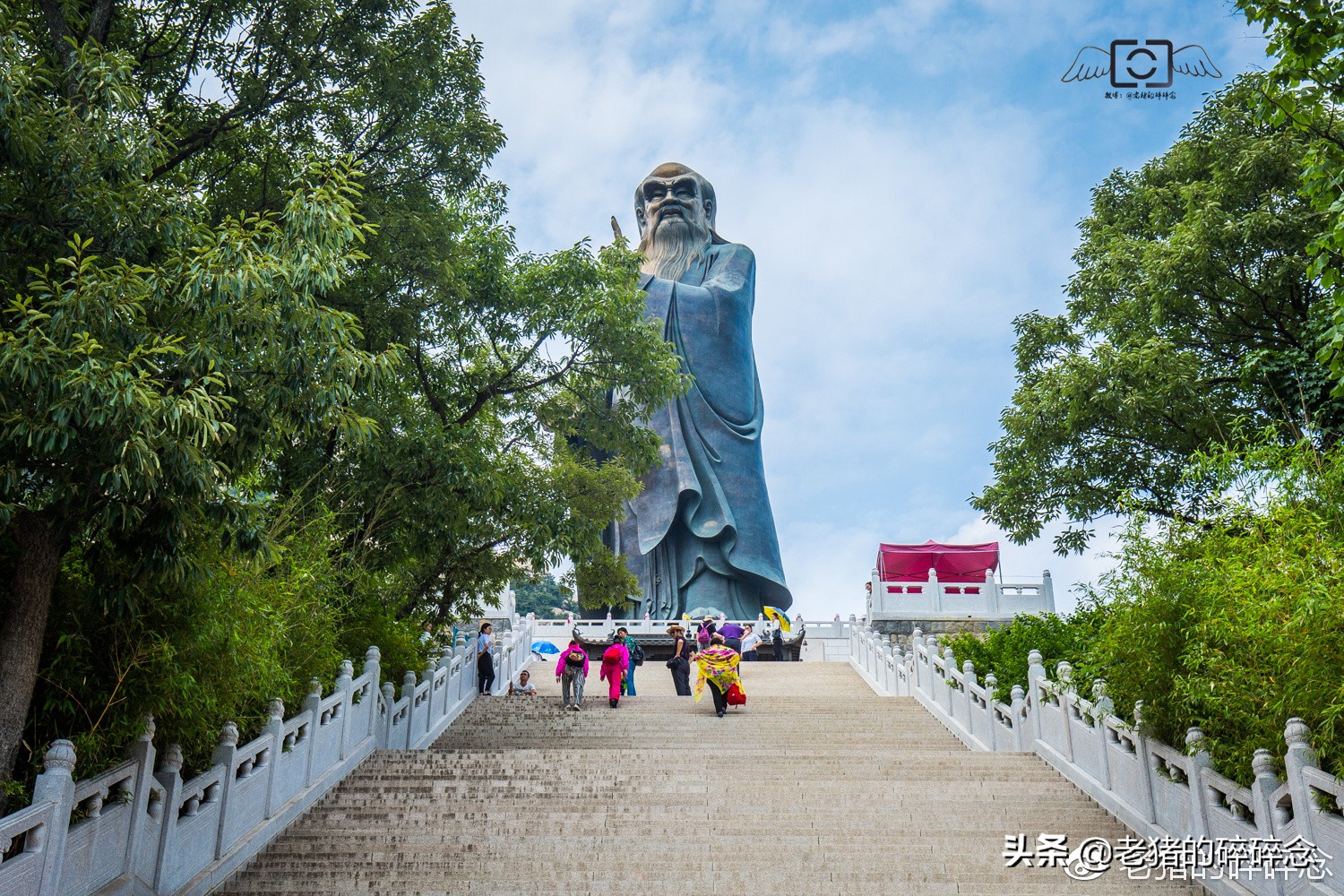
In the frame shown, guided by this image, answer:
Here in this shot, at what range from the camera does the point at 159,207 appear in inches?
214

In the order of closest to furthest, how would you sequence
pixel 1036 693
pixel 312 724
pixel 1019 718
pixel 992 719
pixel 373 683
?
1. pixel 312 724
2. pixel 373 683
3. pixel 1036 693
4. pixel 1019 718
5. pixel 992 719

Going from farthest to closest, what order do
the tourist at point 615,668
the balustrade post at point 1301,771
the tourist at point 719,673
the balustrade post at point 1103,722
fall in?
the tourist at point 615,668 → the tourist at point 719,673 → the balustrade post at point 1103,722 → the balustrade post at point 1301,771

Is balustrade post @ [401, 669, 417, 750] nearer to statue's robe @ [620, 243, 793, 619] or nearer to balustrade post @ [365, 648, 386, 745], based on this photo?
balustrade post @ [365, 648, 386, 745]

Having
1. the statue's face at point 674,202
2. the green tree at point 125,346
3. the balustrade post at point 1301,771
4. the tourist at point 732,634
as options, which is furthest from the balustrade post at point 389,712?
the statue's face at point 674,202

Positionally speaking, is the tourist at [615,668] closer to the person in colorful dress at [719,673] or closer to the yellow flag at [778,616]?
the person in colorful dress at [719,673]

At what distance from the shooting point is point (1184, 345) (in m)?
12.3

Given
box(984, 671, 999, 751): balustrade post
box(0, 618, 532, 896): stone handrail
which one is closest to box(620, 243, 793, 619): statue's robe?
box(984, 671, 999, 751): balustrade post

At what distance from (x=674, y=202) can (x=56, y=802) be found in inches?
822

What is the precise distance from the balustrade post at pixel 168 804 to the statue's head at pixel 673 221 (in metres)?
19.1

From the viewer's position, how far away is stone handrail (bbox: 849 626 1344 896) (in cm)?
492

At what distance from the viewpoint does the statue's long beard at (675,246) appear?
2403 centimetres

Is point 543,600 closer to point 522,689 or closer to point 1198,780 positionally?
point 522,689

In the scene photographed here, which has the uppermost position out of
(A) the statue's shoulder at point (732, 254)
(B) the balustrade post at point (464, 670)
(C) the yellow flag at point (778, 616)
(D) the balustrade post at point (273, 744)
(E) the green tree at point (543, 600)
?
(A) the statue's shoulder at point (732, 254)

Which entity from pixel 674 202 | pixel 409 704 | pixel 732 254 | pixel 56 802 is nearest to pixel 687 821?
pixel 56 802
